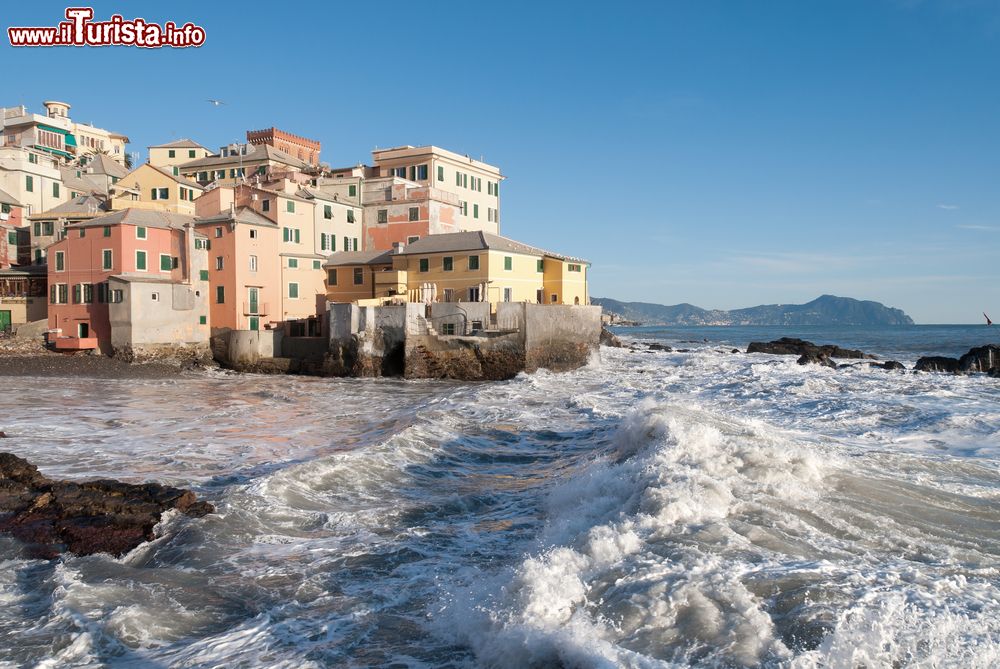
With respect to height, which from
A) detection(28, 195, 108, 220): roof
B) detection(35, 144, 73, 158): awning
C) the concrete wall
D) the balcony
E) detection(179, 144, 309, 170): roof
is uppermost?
detection(35, 144, 73, 158): awning

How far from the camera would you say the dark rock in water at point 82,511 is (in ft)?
32.9

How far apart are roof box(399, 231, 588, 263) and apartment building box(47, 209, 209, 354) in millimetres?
13003

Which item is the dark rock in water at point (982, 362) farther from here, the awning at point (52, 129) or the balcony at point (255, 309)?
the awning at point (52, 129)

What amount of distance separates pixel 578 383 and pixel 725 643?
2562cm

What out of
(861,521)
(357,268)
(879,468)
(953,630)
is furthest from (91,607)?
(357,268)

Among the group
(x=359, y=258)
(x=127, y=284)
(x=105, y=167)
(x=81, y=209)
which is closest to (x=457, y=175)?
(x=359, y=258)

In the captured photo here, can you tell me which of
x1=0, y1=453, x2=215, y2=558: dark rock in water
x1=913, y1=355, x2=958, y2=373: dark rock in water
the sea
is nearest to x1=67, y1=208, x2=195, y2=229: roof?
the sea

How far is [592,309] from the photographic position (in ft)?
126

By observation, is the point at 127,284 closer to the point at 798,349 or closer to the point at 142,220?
the point at 142,220

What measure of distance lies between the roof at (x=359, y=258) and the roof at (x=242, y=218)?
4.65 m

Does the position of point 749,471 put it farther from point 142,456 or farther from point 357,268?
point 357,268

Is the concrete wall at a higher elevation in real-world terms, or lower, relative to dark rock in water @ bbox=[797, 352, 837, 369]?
higher

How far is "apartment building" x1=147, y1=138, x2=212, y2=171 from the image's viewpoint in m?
70.5

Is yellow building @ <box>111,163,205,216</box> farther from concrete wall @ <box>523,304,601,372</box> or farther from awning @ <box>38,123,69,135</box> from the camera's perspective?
concrete wall @ <box>523,304,601,372</box>
